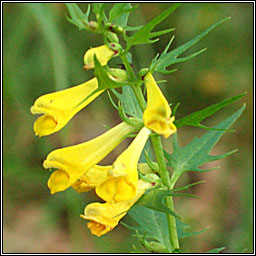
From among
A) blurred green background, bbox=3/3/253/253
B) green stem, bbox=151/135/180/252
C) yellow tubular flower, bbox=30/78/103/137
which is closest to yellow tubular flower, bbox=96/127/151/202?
green stem, bbox=151/135/180/252

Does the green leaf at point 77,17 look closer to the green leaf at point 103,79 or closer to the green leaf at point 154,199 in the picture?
the green leaf at point 103,79

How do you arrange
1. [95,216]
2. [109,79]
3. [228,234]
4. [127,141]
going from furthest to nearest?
1. [127,141]
2. [228,234]
3. [95,216]
4. [109,79]

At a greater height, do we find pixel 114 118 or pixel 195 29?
pixel 195 29

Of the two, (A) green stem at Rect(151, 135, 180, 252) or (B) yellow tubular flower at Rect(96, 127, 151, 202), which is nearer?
(B) yellow tubular flower at Rect(96, 127, 151, 202)

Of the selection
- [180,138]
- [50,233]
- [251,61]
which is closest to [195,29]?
[251,61]

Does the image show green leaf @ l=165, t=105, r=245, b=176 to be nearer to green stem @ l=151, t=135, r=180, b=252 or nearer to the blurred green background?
green stem @ l=151, t=135, r=180, b=252

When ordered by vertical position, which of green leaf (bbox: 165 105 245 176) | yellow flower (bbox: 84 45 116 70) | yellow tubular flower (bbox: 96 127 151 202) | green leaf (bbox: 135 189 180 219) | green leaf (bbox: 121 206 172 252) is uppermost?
yellow flower (bbox: 84 45 116 70)

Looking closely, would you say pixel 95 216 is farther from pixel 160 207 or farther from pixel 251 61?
pixel 251 61

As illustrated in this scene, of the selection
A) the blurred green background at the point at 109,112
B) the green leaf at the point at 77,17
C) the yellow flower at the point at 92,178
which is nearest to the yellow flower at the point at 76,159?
the yellow flower at the point at 92,178
